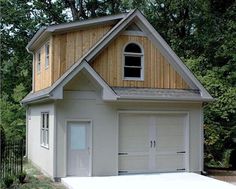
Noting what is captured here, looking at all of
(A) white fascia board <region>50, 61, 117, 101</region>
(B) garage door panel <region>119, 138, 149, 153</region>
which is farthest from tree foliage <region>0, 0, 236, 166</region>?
(A) white fascia board <region>50, 61, 117, 101</region>

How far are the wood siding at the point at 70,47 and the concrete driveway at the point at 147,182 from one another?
4275 mm

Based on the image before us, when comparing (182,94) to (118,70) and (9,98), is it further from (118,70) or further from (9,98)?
(9,98)

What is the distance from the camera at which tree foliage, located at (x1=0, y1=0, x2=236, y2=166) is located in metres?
22.3

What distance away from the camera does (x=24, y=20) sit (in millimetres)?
29109

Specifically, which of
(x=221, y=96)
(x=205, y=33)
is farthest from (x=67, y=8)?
(x=221, y=96)

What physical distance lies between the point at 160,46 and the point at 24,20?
602 inches

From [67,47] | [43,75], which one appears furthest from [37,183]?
[43,75]

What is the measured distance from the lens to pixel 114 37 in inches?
631

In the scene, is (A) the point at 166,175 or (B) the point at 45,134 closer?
(A) the point at 166,175

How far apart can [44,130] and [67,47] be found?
3739mm

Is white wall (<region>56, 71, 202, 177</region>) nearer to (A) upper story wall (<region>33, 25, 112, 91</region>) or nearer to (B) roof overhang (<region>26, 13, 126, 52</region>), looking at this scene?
(A) upper story wall (<region>33, 25, 112, 91</region>)

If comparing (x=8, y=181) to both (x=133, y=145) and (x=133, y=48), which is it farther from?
(x=133, y=48)

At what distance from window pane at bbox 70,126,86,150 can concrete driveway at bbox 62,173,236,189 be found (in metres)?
1.21

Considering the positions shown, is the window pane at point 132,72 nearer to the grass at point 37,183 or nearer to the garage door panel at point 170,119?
the garage door panel at point 170,119
